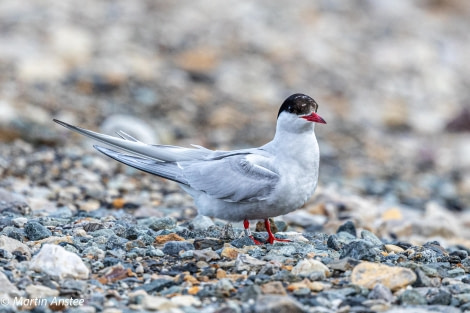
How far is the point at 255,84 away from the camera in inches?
460

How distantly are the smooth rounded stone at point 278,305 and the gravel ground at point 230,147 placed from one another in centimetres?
1

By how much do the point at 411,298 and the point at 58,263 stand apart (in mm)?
1670

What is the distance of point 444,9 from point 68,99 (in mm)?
11497

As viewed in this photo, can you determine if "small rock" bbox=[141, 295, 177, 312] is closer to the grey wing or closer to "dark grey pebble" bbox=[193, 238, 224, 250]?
"dark grey pebble" bbox=[193, 238, 224, 250]

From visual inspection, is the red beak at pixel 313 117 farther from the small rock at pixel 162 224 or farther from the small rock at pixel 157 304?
the small rock at pixel 157 304

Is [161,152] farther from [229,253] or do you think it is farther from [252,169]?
[229,253]

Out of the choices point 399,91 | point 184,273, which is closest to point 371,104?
point 399,91

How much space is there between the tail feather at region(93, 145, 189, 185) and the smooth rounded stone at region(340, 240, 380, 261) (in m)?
1.18

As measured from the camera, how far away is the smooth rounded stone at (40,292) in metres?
3.57

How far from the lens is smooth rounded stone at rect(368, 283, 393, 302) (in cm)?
369

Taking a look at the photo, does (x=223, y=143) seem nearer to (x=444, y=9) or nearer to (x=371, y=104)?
(x=371, y=104)

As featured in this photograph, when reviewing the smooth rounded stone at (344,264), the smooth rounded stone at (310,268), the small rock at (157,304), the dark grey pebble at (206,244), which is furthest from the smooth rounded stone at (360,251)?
the small rock at (157,304)

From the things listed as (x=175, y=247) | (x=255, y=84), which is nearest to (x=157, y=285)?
(x=175, y=247)

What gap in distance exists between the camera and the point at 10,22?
1278 cm
